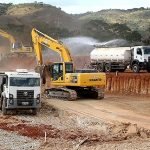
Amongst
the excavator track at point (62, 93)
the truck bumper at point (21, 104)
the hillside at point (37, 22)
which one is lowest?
the truck bumper at point (21, 104)

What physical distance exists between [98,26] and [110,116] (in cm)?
8837

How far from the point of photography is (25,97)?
3053cm

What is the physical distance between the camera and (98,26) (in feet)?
387

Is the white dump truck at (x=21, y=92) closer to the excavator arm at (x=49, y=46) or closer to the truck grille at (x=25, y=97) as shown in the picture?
the truck grille at (x=25, y=97)

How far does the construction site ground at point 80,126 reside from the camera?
22156 millimetres

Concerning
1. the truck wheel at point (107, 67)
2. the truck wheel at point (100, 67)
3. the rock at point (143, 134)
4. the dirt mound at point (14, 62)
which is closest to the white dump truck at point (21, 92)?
the rock at point (143, 134)

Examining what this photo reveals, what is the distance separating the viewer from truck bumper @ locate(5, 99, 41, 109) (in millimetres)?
30344

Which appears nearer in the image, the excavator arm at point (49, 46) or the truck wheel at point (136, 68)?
the excavator arm at point (49, 46)

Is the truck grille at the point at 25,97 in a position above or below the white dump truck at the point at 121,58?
below

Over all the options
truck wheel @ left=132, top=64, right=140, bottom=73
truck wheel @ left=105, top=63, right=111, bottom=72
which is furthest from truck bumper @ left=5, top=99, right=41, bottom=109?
truck wheel @ left=105, top=63, right=111, bottom=72

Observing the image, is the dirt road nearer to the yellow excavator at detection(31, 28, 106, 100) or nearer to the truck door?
the yellow excavator at detection(31, 28, 106, 100)

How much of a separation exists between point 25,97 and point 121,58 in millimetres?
19102

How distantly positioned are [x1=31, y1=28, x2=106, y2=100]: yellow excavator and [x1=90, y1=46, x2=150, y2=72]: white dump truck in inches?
287

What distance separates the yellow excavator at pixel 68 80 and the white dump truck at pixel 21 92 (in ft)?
22.5
